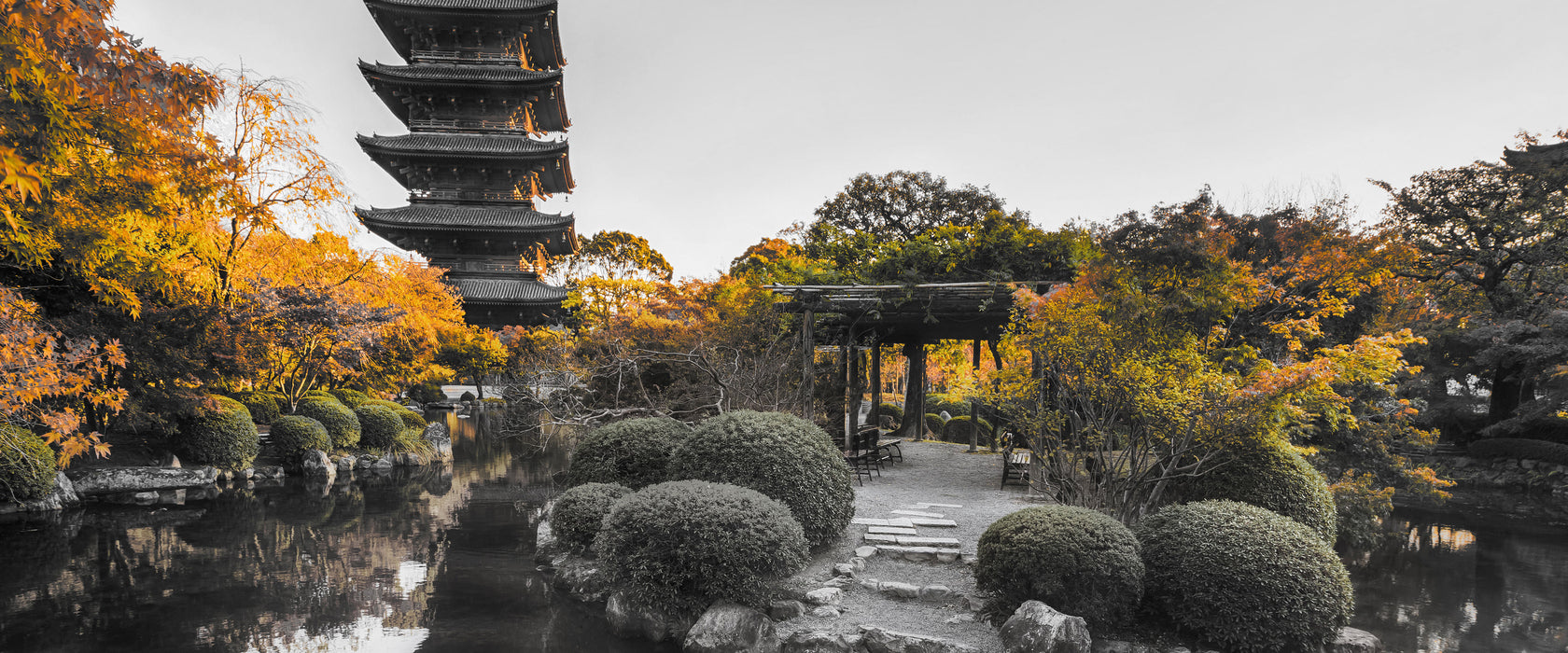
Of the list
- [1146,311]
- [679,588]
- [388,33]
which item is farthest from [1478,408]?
[388,33]

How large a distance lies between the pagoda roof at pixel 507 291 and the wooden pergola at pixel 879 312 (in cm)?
1295

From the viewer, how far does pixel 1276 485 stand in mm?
5359

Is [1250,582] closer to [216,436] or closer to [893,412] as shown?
[216,436]

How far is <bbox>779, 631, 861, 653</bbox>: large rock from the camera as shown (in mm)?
4637

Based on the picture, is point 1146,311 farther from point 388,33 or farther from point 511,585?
point 388,33

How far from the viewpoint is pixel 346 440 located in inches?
530

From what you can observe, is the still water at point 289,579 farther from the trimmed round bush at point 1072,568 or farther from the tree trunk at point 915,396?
the tree trunk at point 915,396

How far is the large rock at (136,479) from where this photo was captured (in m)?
10.1

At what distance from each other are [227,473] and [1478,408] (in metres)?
27.0

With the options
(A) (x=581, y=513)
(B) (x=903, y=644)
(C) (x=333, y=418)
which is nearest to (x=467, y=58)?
(C) (x=333, y=418)

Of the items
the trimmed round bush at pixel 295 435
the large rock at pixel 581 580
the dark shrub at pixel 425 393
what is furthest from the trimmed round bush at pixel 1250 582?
the dark shrub at pixel 425 393

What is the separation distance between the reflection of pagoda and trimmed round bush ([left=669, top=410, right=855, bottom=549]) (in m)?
16.7

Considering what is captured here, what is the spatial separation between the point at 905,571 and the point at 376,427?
494 inches

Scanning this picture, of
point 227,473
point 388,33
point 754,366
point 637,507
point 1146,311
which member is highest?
point 388,33
